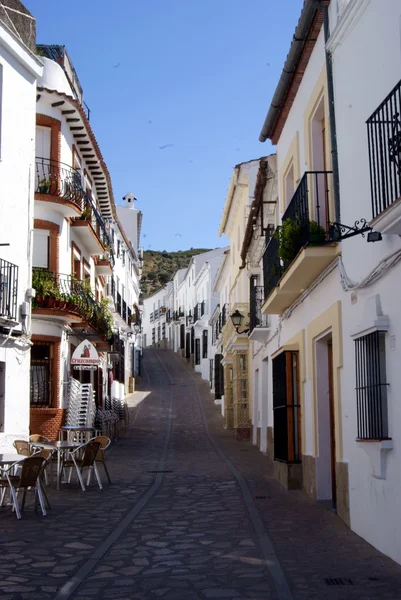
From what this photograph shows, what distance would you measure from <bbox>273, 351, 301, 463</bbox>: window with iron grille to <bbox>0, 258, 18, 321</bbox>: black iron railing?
551cm

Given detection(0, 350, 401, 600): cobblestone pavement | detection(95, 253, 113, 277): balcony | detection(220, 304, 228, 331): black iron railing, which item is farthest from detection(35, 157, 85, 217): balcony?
detection(220, 304, 228, 331): black iron railing

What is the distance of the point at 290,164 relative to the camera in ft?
45.4

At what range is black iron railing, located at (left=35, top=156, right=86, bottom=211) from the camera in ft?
67.1

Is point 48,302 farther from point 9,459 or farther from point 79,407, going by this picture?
point 9,459

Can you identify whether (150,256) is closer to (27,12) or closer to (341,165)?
(27,12)

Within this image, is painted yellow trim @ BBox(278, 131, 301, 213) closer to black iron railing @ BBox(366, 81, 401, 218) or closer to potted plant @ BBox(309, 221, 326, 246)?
potted plant @ BBox(309, 221, 326, 246)

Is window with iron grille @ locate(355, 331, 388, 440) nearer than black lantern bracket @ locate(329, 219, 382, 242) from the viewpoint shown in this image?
No

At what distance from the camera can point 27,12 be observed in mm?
17703

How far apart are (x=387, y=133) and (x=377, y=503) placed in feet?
12.2

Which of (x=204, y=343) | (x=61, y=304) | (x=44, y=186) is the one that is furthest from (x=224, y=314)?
(x=204, y=343)

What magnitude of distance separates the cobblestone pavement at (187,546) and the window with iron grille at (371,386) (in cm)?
126

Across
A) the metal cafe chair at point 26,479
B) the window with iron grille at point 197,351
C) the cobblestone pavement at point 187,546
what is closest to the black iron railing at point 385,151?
the cobblestone pavement at point 187,546

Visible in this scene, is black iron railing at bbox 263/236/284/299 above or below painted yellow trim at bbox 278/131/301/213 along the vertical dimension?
below

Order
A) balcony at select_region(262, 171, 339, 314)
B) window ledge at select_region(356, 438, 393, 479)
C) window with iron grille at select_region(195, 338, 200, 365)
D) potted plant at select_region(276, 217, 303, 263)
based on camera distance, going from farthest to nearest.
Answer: window with iron grille at select_region(195, 338, 200, 365) < potted plant at select_region(276, 217, 303, 263) < balcony at select_region(262, 171, 339, 314) < window ledge at select_region(356, 438, 393, 479)
